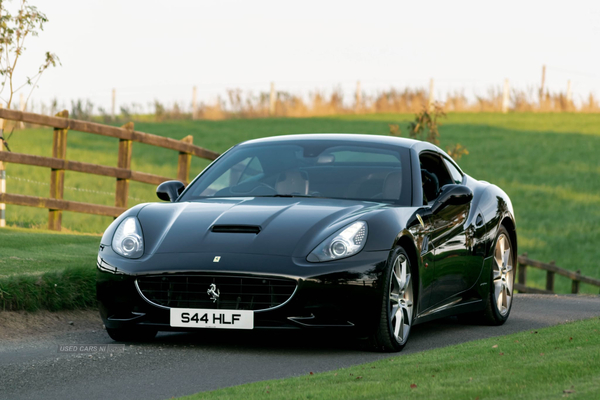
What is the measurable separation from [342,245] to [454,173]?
2.50 m

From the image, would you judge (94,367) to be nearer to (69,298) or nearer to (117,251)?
(117,251)

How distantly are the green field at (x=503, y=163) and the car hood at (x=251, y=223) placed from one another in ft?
24.5

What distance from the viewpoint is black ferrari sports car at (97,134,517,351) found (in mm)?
6344

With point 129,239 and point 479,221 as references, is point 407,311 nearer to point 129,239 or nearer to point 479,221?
point 479,221

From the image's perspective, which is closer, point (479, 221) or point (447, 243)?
point (447, 243)

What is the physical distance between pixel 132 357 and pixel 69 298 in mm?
2026

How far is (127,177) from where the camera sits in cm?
1409

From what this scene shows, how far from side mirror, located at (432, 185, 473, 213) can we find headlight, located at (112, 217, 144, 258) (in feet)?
7.12

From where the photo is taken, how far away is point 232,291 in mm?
6352

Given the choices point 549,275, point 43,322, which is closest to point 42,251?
point 43,322

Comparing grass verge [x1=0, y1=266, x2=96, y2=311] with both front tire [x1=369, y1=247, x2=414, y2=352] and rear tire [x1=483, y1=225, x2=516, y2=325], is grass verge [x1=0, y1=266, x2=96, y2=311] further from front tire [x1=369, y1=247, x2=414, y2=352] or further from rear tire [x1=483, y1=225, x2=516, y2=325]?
rear tire [x1=483, y1=225, x2=516, y2=325]

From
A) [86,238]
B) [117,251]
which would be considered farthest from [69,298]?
[86,238]

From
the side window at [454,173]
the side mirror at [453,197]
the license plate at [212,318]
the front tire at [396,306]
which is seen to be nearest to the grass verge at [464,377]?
the front tire at [396,306]

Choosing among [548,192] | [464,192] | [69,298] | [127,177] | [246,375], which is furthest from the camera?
[548,192]
